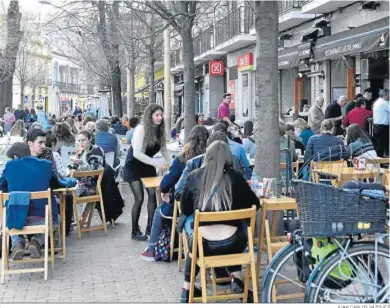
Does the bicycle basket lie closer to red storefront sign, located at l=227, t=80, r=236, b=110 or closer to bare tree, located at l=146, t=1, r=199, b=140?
bare tree, located at l=146, t=1, r=199, b=140

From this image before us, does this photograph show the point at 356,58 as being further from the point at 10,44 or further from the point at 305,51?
the point at 10,44

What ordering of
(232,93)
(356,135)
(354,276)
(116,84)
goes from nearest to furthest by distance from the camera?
(354,276)
(356,135)
(116,84)
(232,93)

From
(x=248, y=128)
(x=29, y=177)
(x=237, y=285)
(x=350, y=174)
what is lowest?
(x=237, y=285)

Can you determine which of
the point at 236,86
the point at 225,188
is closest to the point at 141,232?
A: the point at 225,188

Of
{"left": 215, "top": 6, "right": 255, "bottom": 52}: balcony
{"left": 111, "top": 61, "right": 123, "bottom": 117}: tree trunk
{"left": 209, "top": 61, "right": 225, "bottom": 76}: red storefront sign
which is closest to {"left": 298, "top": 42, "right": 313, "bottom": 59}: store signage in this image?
{"left": 215, "top": 6, "right": 255, "bottom": 52}: balcony

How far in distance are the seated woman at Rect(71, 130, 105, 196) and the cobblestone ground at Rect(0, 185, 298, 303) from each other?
1070mm

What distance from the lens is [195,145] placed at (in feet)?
22.4

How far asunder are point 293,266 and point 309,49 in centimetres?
1317

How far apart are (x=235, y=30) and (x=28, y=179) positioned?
65.8 feet

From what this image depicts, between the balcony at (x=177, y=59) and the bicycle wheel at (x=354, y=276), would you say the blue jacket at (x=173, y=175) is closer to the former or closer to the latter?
the bicycle wheel at (x=354, y=276)

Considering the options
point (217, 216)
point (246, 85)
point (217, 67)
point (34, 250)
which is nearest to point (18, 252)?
point (34, 250)

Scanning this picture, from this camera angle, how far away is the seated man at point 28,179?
6.88 m

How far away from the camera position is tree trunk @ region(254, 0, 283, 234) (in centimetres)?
711

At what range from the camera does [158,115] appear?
829 cm
